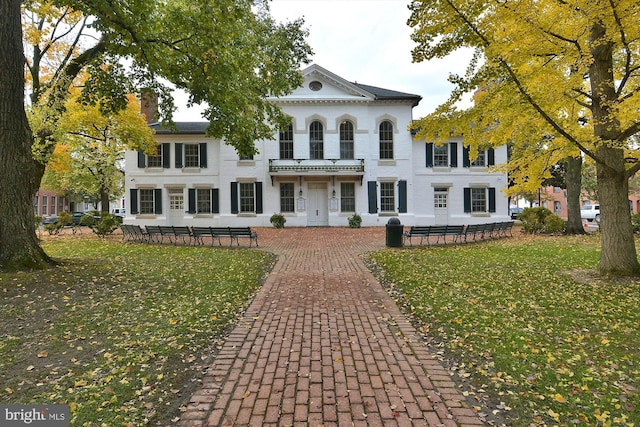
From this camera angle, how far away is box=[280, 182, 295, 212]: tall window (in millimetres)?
25031

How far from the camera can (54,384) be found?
3.47 metres

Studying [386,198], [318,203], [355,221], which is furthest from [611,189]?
[318,203]

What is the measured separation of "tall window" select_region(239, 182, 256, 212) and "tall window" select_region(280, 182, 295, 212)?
81.1 inches

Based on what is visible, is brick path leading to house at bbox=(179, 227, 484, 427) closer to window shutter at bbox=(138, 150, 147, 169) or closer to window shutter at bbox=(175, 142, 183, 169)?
window shutter at bbox=(175, 142, 183, 169)

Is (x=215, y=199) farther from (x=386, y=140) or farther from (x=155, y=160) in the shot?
(x=386, y=140)

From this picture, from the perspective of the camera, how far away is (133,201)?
82.3ft

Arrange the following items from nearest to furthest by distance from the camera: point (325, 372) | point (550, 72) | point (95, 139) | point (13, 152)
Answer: point (325, 372)
point (550, 72)
point (13, 152)
point (95, 139)

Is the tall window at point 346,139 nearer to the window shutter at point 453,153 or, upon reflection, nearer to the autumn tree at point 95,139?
the window shutter at point 453,153

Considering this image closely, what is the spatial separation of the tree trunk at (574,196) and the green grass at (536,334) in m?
11.4

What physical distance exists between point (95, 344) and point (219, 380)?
6.52ft

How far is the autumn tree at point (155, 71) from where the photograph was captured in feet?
26.1

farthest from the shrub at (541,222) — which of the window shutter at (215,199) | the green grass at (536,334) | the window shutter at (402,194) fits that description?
the window shutter at (215,199)

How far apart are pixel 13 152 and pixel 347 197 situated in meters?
19.3

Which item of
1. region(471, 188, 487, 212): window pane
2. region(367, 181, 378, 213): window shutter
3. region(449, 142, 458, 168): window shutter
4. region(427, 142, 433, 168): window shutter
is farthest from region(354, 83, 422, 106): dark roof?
region(471, 188, 487, 212): window pane
